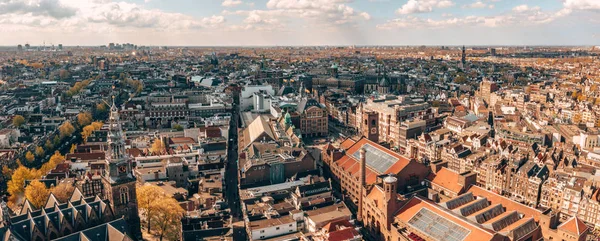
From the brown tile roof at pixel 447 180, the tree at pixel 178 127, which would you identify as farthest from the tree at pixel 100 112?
the brown tile roof at pixel 447 180

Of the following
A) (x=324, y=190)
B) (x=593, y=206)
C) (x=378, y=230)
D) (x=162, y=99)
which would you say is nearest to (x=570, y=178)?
(x=593, y=206)

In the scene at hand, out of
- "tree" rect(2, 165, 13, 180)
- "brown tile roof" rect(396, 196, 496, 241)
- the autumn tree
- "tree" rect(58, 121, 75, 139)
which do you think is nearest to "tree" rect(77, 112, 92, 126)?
"tree" rect(58, 121, 75, 139)

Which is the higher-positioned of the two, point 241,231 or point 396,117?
point 396,117

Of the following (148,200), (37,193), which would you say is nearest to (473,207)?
(148,200)

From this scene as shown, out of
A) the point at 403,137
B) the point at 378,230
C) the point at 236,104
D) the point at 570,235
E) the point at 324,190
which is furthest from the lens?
the point at 236,104

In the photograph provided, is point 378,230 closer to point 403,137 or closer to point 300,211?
point 300,211

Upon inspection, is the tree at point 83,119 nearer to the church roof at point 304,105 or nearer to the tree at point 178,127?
the tree at point 178,127

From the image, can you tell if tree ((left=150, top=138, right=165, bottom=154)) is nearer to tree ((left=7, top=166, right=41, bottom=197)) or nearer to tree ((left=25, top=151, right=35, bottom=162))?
tree ((left=7, top=166, right=41, bottom=197))
